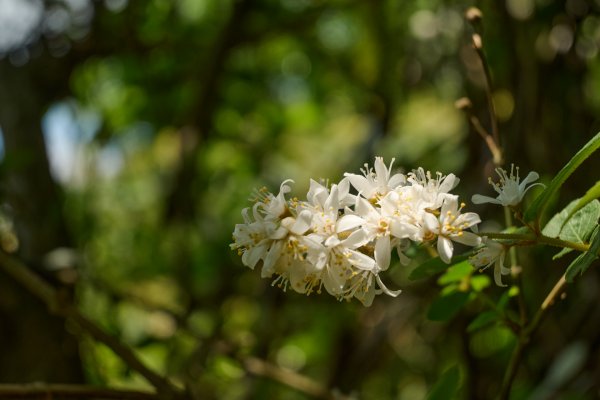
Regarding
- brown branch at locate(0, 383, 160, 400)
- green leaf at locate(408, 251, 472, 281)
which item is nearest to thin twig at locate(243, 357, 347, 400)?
brown branch at locate(0, 383, 160, 400)

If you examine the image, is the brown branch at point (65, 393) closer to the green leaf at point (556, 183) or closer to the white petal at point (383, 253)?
the white petal at point (383, 253)

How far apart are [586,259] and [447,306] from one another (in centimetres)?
29

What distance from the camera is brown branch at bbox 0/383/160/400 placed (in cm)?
87

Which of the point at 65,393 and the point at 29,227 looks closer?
the point at 65,393

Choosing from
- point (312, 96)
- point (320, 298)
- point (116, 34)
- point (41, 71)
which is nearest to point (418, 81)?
point (312, 96)

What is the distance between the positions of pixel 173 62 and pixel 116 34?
299mm

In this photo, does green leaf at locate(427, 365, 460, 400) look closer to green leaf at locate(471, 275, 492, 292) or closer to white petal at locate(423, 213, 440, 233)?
green leaf at locate(471, 275, 492, 292)

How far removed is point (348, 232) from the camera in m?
0.79

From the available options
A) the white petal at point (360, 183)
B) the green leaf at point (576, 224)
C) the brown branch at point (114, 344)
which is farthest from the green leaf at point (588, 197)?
the brown branch at point (114, 344)

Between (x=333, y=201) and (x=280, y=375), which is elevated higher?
(x=333, y=201)

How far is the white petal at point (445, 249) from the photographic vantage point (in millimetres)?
741

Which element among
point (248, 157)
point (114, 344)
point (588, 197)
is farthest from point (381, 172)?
point (248, 157)

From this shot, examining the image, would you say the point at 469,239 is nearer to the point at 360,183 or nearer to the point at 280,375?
the point at 360,183

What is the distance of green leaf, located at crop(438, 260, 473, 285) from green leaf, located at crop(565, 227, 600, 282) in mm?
147
